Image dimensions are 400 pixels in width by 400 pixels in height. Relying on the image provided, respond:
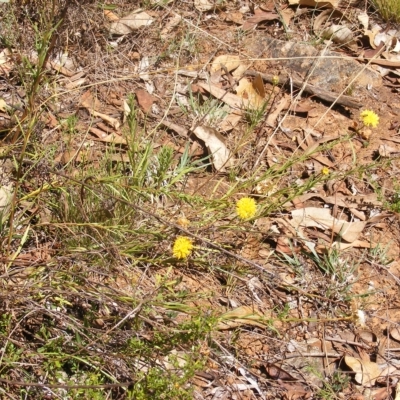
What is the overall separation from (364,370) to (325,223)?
0.83 metres

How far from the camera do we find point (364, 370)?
2859 mm

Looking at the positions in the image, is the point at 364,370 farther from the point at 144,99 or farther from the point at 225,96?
the point at 144,99

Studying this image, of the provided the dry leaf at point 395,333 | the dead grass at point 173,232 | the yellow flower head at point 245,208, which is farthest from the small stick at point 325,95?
the dry leaf at point 395,333

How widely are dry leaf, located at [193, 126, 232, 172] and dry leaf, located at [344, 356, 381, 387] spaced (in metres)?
1.21

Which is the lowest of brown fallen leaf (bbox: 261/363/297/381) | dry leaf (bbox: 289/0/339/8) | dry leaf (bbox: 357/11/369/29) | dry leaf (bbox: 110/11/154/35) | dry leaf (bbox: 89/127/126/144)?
brown fallen leaf (bbox: 261/363/297/381)

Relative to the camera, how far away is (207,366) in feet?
8.84

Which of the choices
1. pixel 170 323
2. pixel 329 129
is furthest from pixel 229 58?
pixel 170 323

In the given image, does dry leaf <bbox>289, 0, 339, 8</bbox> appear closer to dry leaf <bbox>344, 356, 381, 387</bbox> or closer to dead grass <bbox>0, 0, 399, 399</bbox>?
dead grass <bbox>0, 0, 399, 399</bbox>

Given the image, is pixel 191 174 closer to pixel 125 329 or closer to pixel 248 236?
pixel 248 236

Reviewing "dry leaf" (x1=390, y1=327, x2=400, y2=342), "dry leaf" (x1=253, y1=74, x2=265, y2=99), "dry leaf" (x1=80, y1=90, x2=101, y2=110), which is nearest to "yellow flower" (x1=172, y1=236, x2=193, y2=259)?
"dry leaf" (x1=390, y1=327, x2=400, y2=342)

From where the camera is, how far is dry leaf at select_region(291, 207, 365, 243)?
3.33m

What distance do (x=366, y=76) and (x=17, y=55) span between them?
2151mm

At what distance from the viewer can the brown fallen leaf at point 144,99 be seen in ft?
12.4

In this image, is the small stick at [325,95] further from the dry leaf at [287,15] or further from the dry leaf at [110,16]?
the dry leaf at [110,16]
